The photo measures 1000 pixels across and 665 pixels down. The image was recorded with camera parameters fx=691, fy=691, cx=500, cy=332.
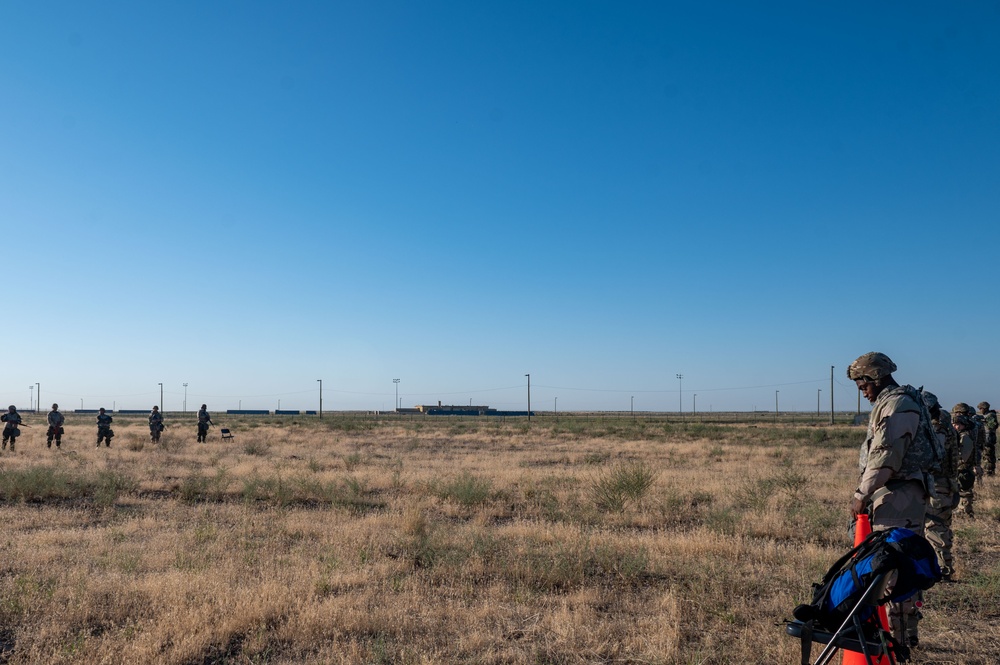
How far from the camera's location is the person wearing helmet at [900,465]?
15.6ft

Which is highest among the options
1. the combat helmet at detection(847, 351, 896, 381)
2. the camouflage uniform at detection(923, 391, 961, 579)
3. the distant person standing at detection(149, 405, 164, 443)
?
the combat helmet at detection(847, 351, 896, 381)

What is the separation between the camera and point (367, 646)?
5.17m

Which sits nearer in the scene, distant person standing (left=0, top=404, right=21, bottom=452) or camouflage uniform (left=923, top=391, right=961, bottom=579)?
camouflage uniform (left=923, top=391, right=961, bottom=579)

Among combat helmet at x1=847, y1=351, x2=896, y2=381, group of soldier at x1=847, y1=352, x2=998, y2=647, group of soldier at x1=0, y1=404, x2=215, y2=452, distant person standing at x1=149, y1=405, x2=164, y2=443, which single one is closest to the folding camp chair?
group of soldier at x1=847, y1=352, x2=998, y2=647

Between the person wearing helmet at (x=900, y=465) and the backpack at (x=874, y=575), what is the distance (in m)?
1.40

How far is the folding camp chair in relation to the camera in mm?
3182

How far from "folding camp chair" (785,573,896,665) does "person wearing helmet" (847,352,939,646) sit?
1534 millimetres

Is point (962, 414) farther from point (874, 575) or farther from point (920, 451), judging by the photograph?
point (874, 575)

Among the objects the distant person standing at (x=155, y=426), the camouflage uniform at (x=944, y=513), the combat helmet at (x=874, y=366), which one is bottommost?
the distant person standing at (x=155, y=426)

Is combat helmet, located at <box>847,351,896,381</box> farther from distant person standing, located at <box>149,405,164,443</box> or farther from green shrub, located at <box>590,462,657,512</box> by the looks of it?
distant person standing, located at <box>149,405,164,443</box>

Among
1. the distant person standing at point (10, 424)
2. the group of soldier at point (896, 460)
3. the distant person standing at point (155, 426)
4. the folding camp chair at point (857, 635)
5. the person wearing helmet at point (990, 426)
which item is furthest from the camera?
the distant person standing at point (155, 426)

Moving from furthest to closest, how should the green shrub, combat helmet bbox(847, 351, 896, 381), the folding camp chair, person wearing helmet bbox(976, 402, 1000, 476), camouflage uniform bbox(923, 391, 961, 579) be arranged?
person wearing helmet bbox(976, 402, 1000, 476)
the green shrub
camouflage uniform bbox(923, 391, 961, 579)
combat helmet bbox(847, 351, 896, 381)
the folding camp chair

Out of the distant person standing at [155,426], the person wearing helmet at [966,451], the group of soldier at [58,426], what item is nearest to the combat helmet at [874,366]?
the person wearing helmet at [966,451]

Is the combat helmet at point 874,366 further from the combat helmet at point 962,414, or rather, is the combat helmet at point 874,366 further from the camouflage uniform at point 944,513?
the combat helmet at point 962,414
